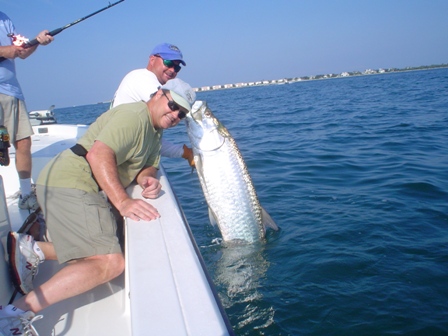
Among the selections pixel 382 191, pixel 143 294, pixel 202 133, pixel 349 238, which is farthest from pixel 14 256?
pixel 382 191

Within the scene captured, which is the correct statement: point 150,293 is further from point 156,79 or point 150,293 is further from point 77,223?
point 156,79

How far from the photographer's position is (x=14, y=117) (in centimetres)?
374

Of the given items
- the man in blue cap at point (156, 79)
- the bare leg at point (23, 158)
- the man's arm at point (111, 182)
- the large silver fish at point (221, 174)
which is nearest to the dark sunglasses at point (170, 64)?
the man in blue cap at point (156, 79)

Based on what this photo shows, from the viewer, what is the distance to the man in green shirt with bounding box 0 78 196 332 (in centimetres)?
226

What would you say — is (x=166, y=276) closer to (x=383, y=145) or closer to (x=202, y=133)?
(x=202, y=133)

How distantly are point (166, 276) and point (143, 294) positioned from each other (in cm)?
16

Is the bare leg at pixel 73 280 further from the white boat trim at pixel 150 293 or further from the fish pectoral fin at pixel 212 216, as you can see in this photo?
the fish pectoral fin at pixel 212 216

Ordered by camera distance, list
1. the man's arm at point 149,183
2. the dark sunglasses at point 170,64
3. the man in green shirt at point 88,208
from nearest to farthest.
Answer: the man in green shirt at point 88,208 → the man's arm at point 149,183 → the dark sunglasses at point 170,64

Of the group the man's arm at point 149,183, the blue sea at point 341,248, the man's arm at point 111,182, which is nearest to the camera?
the man's arm at point 111,182

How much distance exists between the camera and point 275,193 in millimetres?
6020

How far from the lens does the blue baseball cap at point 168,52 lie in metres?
4.13

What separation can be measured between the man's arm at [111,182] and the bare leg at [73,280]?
1.01ft

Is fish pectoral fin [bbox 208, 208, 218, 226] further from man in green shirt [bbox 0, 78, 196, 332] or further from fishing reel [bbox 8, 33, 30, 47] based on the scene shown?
fishing reel [bbox 8, 33, 30, 47]

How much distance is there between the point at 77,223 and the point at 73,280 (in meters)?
0.38
